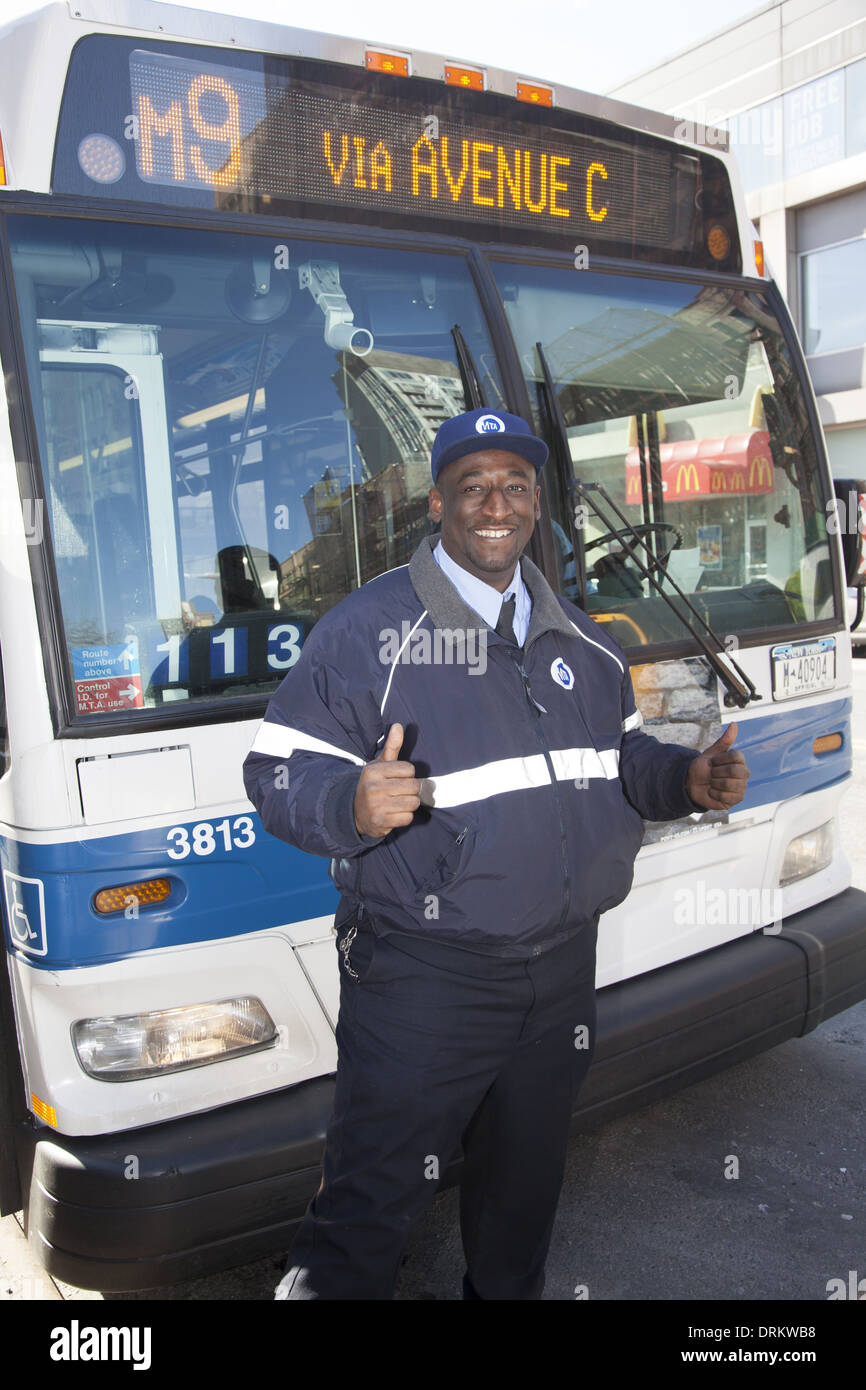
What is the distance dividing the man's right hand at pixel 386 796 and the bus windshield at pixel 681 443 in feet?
4.34

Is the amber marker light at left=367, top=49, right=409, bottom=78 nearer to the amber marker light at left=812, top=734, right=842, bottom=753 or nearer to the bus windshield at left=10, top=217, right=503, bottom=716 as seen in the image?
the bus windshield at left=10, top=217, right=503, bottom=716

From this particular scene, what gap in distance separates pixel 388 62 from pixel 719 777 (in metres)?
1.99

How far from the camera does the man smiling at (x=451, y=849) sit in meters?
2.04

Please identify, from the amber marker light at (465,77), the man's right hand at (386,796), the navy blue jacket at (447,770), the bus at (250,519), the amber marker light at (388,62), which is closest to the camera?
the man's right hand at (386,796)

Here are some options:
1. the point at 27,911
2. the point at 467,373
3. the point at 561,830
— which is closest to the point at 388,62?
the point at 467,373

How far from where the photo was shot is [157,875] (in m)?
2.42

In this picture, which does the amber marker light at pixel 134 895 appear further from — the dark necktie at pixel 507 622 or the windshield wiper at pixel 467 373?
the windshield wiper at pixel 467 373

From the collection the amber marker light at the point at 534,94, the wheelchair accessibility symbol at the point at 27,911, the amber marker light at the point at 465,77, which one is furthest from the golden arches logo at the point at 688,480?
the wheelchair accessibility symbol at the point at 27,911

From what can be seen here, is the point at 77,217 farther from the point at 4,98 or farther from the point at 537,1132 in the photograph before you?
the point at 537,1132

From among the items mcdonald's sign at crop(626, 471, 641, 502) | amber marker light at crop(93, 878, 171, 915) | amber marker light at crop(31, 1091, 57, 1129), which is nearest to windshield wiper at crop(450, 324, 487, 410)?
mcdonald's sign at crop(626, 471, 641, 502)

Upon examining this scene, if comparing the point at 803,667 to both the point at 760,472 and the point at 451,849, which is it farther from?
the point at 451,849

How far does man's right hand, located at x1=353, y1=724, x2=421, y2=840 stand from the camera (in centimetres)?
181
